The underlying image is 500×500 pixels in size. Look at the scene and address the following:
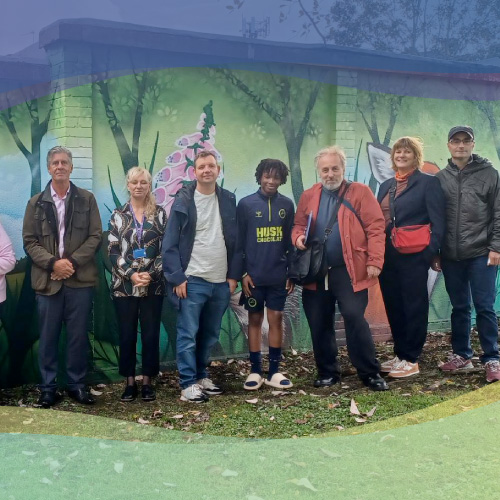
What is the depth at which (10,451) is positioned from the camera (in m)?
4.39

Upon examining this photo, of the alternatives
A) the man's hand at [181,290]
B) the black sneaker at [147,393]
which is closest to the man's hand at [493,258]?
the man's hand at [181,290]

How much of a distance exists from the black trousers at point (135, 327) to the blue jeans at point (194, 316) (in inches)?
7.5

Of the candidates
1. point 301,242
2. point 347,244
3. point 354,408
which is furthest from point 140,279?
Answer: point 354,408

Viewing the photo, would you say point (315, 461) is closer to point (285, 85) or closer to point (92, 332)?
point (92, 332)

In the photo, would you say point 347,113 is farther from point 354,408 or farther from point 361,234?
point 354,408

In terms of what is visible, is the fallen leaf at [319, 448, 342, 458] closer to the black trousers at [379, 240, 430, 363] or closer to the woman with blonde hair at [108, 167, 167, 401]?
the woman with blonde hair at [108, 167, 167, 401]

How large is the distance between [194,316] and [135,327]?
45 cm

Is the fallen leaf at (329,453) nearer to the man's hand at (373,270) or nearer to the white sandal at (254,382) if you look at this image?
the white sandal at (254,382)

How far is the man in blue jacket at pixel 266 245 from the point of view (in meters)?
5.67

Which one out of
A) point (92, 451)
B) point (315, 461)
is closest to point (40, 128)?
point (92, 451)

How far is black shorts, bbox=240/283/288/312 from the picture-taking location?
5754 mm

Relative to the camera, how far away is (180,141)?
21.5 feet

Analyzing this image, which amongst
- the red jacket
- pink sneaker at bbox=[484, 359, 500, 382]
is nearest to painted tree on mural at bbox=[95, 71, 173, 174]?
the red jacket

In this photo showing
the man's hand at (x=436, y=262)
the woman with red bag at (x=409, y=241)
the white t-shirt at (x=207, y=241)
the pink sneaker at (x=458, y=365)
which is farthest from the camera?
the pink sneaker at (x=458, y=365)
